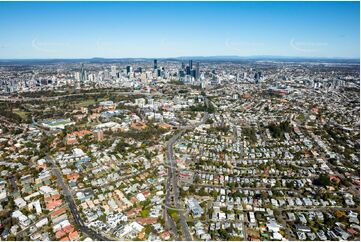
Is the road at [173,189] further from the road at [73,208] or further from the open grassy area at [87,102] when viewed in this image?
the open grassy area at [87,102]

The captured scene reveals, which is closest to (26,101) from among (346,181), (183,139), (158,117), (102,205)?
(158,117)

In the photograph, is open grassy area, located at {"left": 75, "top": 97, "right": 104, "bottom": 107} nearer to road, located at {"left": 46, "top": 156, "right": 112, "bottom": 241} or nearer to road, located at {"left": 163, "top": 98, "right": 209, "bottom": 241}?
road, located at {"left": 163, "top": 98, "right": 209, "bottom": 241}

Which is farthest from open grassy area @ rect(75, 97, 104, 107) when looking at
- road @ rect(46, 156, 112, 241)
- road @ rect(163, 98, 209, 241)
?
road @ rect(46, 156, 112, 241)

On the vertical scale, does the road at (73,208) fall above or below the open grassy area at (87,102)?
below

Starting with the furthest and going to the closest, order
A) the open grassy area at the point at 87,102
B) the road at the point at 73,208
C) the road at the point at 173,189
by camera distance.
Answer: the open grassy area at the point at 87,102, the road at the point at 173,189, the road at the point at 73,208

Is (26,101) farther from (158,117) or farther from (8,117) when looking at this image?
(158,117)

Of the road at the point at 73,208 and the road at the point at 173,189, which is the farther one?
the road at the point at 173,189

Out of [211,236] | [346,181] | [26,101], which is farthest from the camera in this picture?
[26,101]

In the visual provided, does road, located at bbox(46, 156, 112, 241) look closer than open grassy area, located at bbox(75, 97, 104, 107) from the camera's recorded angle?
Yes

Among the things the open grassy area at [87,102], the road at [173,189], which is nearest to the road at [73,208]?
the road at [173,189]

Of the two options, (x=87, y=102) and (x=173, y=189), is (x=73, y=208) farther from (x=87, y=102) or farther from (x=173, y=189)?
(x=87, y=102)

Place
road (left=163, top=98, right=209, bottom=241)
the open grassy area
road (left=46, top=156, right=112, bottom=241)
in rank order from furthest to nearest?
the open grassy area < road (left=163, top=98, right=209, bottom=241) < road (left=46, top=156, right=112, bottom=241)
